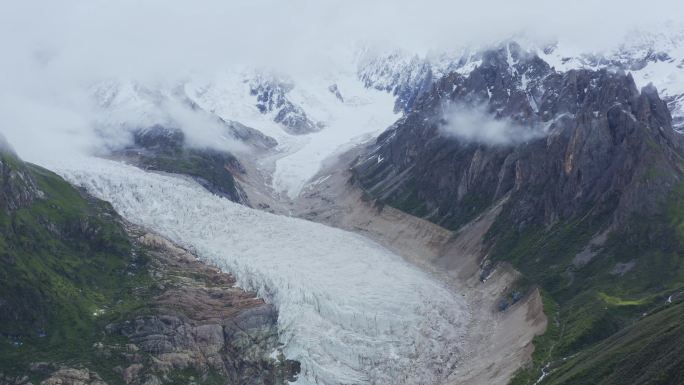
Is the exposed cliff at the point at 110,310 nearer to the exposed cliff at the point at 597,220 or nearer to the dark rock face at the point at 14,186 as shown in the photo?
the dark rock face at the point at 14,186

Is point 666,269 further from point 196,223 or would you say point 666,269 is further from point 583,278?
point 196,223

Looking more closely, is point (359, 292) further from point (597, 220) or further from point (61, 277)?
point (61, 277)

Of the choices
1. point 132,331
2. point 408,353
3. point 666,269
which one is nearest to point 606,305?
point 666,269

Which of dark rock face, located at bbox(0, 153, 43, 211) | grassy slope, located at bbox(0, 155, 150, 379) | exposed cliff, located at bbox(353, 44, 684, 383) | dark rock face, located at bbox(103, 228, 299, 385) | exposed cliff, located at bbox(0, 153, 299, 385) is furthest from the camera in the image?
dark rock face, located at bbox(0, 153, 43, 211)

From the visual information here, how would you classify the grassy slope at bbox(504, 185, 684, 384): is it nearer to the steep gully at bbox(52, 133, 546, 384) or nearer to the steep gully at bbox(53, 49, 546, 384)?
the steep gully at bbox(53, 49, 546, 384)

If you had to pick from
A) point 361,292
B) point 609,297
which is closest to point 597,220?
point 609,297

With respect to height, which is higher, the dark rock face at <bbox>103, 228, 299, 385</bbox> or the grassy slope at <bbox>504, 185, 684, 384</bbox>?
the grassy slope at <bbox>504, 185, 684, 384</bbox>

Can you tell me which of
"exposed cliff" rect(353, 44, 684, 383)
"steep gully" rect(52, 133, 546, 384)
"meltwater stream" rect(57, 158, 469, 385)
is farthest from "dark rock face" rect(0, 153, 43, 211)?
"exposed cliff" rect(353, 44, 684, 383)

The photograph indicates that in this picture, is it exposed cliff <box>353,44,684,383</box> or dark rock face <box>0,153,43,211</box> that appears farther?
dark rock face <box>0,153,43,211</box>
